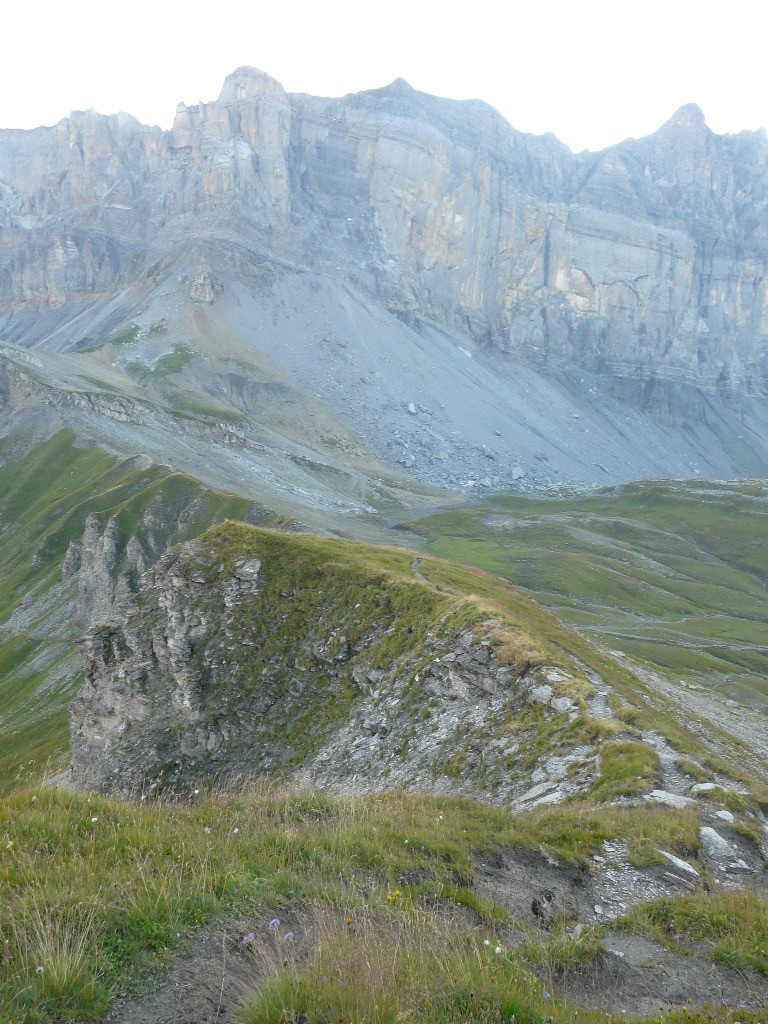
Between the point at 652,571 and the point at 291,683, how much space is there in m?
127

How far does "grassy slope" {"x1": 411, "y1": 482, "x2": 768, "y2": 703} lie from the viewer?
8962 centimetres

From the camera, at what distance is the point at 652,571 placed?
469 feet

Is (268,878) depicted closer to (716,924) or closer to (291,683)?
(716,924)

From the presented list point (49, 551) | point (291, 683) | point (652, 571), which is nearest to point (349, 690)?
point (291, 683)

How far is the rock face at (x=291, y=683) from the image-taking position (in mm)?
24692

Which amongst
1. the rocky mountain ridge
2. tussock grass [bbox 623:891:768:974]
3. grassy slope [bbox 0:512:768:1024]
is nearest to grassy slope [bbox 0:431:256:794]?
the rocky mountain ridge

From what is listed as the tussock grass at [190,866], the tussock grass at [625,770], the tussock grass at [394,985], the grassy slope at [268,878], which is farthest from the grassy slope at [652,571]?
the tussock grass at [394,985]

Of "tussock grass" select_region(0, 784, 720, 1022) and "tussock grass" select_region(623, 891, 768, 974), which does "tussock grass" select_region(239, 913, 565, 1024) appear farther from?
"tussock grass" select_region(623, 891, 768, 974)

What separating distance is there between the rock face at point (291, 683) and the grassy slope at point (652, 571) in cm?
5345

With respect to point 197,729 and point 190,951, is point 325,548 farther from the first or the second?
point 190,951

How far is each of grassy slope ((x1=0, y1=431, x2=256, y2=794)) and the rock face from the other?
1012 inches

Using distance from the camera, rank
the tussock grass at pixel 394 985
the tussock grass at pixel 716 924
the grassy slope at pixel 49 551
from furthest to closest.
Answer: the grassy slope at pixel 49 551 → the tussock grass at pixel 716 924 → the tussock grass at pixel 394 985

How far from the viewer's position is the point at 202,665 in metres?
36.5

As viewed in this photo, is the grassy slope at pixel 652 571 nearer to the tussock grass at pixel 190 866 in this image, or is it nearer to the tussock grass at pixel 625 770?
the tussock grass at pixel 625 770
